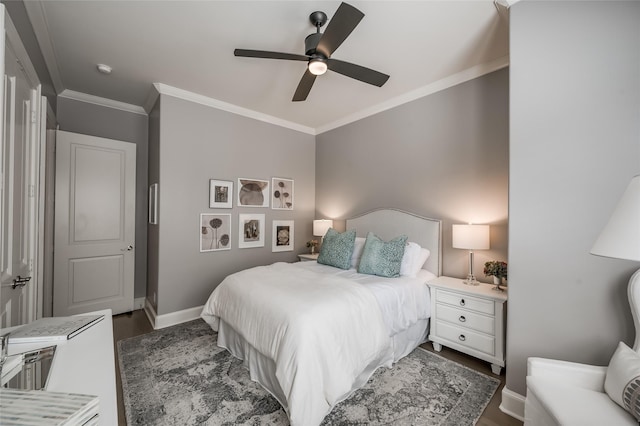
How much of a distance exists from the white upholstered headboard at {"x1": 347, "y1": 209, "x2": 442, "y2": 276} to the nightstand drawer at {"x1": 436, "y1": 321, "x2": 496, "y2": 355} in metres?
0.62

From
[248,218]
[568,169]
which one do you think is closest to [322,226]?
[248,218]

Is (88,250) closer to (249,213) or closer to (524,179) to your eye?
(249,213)

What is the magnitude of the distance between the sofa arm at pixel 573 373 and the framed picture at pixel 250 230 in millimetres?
3372

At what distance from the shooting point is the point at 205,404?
1.88 m

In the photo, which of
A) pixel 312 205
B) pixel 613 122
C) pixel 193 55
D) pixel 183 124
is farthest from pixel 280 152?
pixel 613 122

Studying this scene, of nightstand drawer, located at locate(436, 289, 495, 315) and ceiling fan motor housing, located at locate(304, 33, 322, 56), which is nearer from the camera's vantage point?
ceiling fan motor housing, located at locate(304, 33, 322, 56)

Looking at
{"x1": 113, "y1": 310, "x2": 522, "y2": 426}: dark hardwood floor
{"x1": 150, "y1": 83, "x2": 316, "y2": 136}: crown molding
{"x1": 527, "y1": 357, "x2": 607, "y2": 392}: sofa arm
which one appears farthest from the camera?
{"x1": 150, "y1": 83, "x2": 316, "y2": 136}: crown molding

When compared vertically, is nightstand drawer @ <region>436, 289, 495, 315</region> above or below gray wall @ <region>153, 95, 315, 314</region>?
below

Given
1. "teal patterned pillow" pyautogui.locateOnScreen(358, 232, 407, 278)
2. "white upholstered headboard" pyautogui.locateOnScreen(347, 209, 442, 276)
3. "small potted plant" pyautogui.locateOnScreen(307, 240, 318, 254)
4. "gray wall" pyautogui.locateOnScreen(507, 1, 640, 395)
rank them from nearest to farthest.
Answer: "gray wall" pyautogui.locateOnScreen(507, 1, 640, 395)
"teal patterned pillow" pyautogui.locateOnScreen(358, 232, 407, 278)
"white upholstered headboard" pyautogui.locateOnScreen(347, 209, 442, 276)
"small potted plant" pyautogui.locateOnScreen(307, 240, 318, 254)

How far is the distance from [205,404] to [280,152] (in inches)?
134

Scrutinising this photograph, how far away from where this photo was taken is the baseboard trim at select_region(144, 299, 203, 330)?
3158 millimetres

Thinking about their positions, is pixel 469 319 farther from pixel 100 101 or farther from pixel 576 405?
pixel 100 101

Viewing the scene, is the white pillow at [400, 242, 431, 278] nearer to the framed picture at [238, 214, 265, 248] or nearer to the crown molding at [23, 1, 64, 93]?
the framed picture at [238, 214, 265, 248]

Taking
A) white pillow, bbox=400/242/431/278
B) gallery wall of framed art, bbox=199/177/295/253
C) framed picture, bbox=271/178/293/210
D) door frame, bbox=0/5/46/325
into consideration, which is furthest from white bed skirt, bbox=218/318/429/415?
framed picture, bbox=271/178/293/210
